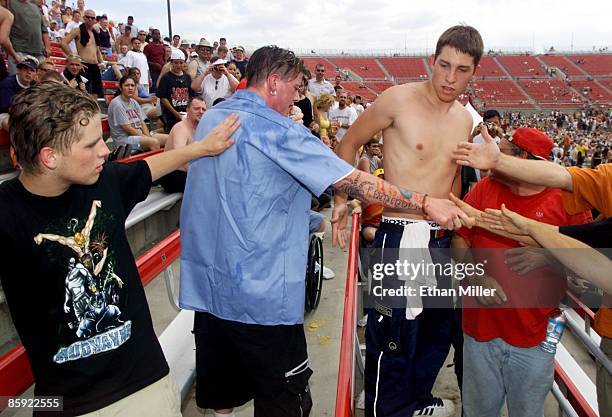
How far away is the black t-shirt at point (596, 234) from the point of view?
2.02 m

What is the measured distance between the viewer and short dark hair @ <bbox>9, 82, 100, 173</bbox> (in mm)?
1502

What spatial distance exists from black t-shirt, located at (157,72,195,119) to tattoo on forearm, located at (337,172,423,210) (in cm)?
623

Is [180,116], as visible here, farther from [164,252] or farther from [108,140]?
[164,252]

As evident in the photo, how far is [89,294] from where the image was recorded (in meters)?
1.64

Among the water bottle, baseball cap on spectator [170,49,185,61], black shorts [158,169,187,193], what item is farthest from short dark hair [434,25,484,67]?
baseball cap on spectator [170,49,185,61]

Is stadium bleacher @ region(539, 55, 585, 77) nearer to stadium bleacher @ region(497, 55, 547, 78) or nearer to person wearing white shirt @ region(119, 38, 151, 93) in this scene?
stadium bleacher @ region(497, 55, 547, 78)

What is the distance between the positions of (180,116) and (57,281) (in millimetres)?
6677

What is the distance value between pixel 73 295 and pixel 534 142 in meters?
2.44

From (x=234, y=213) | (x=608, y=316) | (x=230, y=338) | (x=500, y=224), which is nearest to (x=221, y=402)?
(x=230, y=338)

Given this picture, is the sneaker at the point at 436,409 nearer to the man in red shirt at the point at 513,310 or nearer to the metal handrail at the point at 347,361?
the man in red shirt at the point at 513,310

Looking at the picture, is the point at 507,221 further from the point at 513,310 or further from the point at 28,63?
the point at 28,63

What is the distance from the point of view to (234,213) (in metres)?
2.08

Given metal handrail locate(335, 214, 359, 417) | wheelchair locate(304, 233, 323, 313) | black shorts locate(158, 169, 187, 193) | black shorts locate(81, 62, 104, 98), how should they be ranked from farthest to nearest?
black shorts locate(81, 62, 104, 98), black shorts locate(158, 169, 187, 193), wheelchair locate(304, 233, 323, 313), metal handrail locate(335, 214, 359, 417)

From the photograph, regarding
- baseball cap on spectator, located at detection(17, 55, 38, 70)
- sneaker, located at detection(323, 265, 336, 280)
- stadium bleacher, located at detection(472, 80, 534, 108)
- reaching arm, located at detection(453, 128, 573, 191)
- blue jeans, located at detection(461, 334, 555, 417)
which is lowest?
stadium bleacher, located at detection(472, 80, 534, 108)
